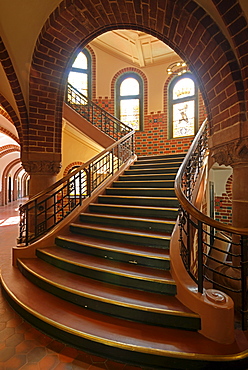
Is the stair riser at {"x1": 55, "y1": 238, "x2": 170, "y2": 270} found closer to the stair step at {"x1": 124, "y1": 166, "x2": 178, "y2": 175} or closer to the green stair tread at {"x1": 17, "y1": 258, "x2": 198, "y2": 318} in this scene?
the green stair tread at {"x1": 17, "y1": 258, "x2": 198, "y2": 318}

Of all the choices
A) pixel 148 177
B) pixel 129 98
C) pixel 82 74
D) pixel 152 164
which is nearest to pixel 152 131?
pixel 129 98

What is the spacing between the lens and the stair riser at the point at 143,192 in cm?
424

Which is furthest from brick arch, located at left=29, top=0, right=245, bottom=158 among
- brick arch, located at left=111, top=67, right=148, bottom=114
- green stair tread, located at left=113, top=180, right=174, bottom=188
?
brick arch, located at left=111, top=67, right=148, bottom=114

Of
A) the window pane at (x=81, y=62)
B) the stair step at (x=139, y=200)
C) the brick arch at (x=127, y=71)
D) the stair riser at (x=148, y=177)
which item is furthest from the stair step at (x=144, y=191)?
the window pane at (x=81, y=62)

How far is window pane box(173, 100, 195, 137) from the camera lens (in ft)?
28.6

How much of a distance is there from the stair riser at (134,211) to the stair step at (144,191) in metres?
0.66

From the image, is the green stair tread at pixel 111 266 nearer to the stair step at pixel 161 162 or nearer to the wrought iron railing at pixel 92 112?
the stair step at pixel 161 162

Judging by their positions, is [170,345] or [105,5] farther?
[105,5]

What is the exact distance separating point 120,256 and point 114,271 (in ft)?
1.07

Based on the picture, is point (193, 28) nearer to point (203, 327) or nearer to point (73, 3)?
point (73, 3)

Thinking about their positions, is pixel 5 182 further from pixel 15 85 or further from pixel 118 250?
pixel 118 250

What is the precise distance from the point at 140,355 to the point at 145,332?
22 centimetres

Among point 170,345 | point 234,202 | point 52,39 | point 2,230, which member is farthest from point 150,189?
point 2,230

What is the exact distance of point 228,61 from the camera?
90.4 inches
